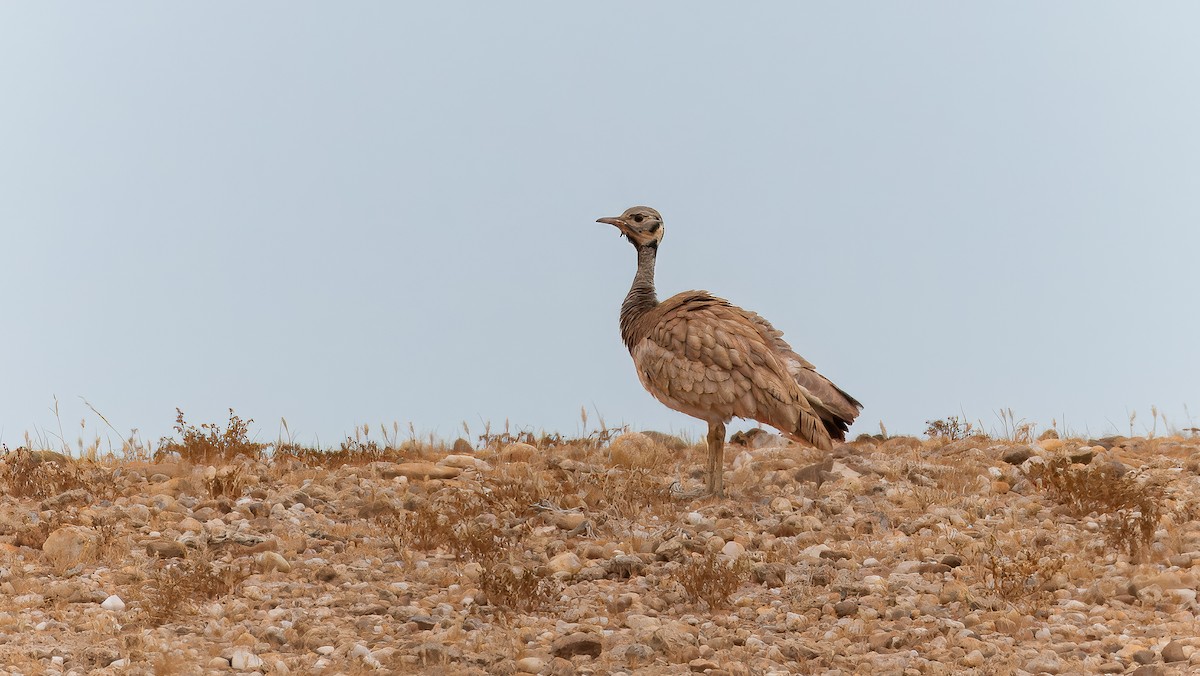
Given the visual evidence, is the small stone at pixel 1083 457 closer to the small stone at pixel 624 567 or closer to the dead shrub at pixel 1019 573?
the dead shrub at pixel 1019 573

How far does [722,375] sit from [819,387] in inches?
42.5

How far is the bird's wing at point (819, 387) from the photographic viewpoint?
1023 centimetres

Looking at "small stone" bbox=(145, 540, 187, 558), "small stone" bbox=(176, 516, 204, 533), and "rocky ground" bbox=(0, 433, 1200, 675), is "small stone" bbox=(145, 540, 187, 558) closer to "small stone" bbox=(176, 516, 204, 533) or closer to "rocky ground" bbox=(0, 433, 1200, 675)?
"rocky ground" bbox=(0, 433, 1200, 675)

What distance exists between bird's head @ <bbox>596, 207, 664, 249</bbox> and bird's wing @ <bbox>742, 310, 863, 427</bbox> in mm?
1562

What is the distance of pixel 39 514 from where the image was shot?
373 inches

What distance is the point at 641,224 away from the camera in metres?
11.3

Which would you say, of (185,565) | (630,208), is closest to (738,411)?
(630,208)

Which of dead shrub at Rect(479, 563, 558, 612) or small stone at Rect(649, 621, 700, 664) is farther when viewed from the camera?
dead shrub at Rect(479, 563, 558, 612)

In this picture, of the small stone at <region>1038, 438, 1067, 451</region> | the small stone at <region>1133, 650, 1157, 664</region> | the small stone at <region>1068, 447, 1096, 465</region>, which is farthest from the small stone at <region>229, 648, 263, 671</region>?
the small stone at <region>1038, 438, 1067, 451</region>

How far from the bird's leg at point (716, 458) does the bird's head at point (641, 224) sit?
212 centimetres

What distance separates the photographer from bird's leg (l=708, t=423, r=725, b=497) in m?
10.2

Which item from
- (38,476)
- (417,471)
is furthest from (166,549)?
(417,471)

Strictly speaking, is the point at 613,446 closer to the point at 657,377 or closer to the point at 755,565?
the point at 657,377

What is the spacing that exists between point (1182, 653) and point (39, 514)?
8.53 m
